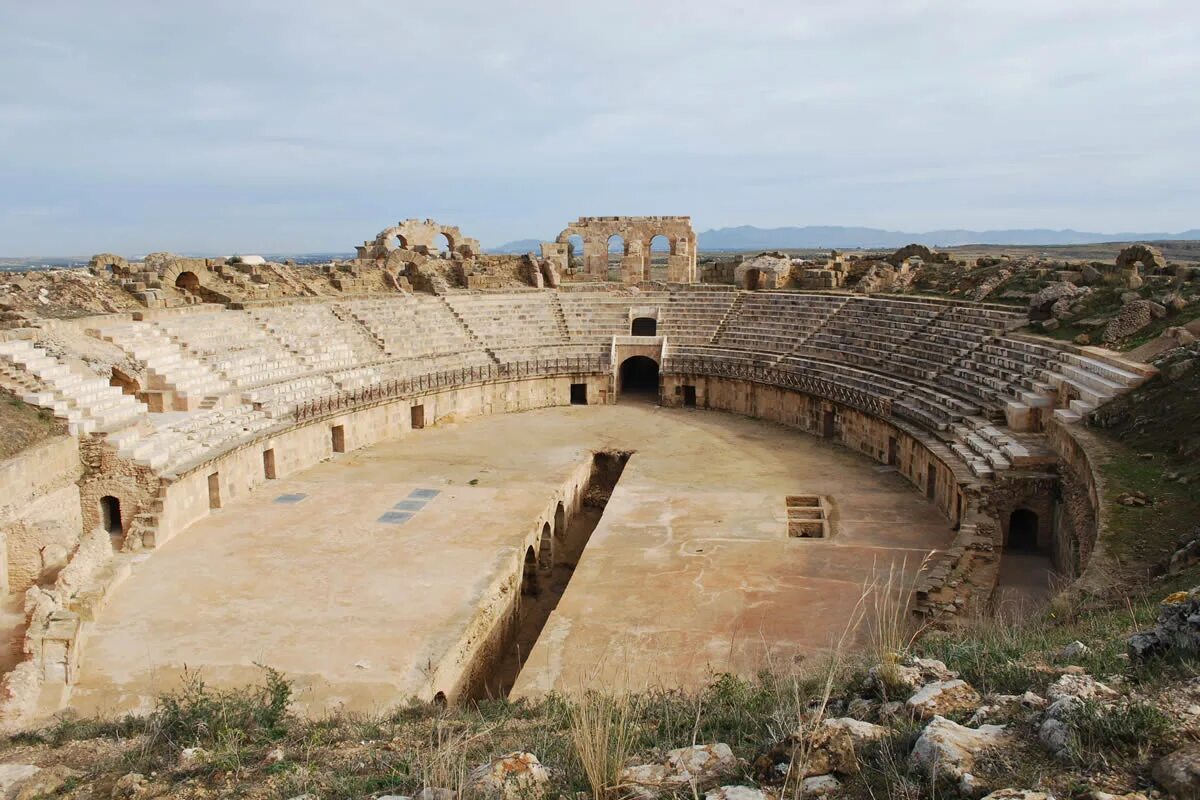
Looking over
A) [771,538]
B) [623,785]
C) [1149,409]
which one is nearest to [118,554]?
[771,538]

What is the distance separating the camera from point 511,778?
176 inches

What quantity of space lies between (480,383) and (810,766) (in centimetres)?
2262

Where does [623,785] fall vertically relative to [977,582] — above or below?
above

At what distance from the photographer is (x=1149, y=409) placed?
14227 mm

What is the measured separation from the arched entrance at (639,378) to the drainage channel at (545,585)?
8.16 meters

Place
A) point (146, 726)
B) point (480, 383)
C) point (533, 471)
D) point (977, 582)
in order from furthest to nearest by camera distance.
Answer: point (480, 383), point (533, 471), point (977, 582), point (146, 726)

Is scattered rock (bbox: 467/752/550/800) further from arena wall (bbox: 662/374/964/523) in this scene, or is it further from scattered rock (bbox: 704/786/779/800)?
arena wall (bbox: 662/374/964/523)

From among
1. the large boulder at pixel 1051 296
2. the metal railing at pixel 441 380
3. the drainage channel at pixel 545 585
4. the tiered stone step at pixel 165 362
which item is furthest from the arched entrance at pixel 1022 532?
the tiered stone step at pixel 165 362

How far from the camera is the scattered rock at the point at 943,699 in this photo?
4.63 m

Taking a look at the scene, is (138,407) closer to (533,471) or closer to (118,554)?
(118,554)

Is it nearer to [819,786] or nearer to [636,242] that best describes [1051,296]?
[636,242]

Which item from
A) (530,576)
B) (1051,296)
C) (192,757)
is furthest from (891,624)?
(1051,296)

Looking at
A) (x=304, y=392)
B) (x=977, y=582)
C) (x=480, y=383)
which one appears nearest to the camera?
(x=977, y=582)

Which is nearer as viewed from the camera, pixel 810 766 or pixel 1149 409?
pixel 810 766
